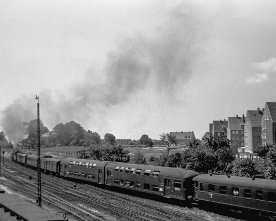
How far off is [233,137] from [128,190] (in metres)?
79.5

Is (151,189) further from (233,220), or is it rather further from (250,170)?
(250,170)

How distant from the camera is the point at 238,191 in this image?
85.4ft

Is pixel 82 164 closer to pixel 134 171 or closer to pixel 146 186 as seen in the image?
pixel 134 171

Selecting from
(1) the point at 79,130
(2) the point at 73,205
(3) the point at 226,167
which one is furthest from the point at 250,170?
(1) the point at 79,130

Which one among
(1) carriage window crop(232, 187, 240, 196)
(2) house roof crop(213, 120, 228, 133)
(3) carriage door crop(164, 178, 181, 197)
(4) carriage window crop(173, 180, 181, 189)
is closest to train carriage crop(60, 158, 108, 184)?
(3) carriage door crop(164, 178, 181, 197)

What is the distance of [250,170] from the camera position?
38.3 m

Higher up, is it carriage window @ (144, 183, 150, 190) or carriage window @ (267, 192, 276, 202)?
carriage window @ (267, 192, 276, 202)

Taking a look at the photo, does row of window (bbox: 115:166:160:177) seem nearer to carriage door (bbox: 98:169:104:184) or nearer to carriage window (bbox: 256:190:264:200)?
carriage door (bbox: 98:169:104:184)

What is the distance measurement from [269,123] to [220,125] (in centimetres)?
4388

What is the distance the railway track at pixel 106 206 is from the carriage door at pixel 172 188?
1045 millimetres

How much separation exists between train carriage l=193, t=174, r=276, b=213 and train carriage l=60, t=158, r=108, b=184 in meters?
15.3

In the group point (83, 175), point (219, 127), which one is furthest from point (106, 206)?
point (219, 127)

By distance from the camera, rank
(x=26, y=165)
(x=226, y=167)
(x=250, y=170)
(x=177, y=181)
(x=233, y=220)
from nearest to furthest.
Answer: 1. (x=233, y=220)
2. (x=177, y=181)
3. (x=250, y=170)
4. (x=226, y=167)
5. (x=26, y=165)

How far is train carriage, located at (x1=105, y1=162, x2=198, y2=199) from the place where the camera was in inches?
1179
